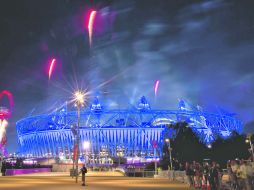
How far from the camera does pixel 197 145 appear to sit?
9662cm

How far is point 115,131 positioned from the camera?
138750mm

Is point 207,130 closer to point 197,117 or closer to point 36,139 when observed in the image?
point 197,117

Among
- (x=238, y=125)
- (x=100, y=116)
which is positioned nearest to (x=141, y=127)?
(x=100, y=116)

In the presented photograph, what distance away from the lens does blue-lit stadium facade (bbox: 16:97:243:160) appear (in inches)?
5453

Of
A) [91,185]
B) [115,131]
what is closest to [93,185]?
[91,185]

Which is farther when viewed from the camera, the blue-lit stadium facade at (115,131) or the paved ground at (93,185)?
the blue-lit stadium facade at (115,131)

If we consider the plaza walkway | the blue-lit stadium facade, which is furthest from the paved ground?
the blue-lit stadium facade

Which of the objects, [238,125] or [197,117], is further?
[238,125]

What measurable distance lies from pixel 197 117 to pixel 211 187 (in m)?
134

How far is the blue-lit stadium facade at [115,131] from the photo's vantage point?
5453 inches

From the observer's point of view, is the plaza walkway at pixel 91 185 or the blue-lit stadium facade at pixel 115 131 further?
the blue-lit stadium facade at pixel 115 131

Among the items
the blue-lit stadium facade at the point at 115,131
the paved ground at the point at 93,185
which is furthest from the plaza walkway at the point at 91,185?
the blue-lit stadium facade at the point at 115,131

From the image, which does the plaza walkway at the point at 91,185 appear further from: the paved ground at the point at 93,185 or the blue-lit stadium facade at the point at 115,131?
the blue-lit stadium facade at the point at 115,131

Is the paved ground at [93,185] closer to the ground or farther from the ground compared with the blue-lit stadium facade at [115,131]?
closer to the ground
